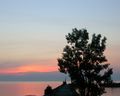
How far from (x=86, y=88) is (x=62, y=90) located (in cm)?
794

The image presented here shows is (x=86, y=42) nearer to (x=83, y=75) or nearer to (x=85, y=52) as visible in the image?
(x=85, y=52)

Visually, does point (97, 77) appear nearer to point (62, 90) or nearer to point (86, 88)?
point (86, 88)

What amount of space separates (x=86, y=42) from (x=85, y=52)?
191 centimetres

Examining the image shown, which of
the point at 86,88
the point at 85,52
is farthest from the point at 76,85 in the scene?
the point at 85,52

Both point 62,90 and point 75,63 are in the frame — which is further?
point 62,90

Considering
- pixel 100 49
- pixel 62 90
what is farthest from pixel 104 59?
pixel 62 90

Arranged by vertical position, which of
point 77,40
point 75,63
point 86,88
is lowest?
point 86,88

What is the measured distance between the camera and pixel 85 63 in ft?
209

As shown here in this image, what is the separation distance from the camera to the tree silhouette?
2500 inches

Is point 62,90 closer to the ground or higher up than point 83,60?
closer to the ground

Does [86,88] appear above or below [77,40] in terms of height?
below

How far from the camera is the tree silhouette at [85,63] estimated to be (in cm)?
6350

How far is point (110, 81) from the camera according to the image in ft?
214

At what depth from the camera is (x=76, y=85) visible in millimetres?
64250
